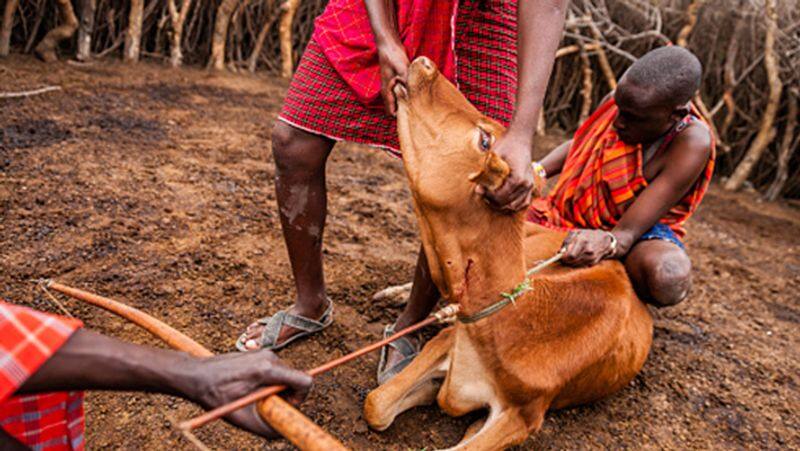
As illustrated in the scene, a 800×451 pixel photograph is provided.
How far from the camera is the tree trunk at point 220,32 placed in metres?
7.80

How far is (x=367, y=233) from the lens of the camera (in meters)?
3.97

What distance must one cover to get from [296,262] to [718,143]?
6.68m

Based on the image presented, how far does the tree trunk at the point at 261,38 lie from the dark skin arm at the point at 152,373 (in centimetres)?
767

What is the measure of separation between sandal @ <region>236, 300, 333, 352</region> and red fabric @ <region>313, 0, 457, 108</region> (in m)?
1.01

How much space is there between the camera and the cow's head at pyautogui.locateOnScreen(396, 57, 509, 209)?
1922 millimetres

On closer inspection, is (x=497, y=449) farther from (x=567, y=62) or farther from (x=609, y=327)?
(x=567, y=62)

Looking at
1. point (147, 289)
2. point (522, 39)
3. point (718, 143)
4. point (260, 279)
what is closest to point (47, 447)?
point (147, 289)

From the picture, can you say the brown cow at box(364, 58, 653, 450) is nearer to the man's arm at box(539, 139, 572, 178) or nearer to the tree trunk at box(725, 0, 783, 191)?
the man's arm at box(539, 139, 572, 178)

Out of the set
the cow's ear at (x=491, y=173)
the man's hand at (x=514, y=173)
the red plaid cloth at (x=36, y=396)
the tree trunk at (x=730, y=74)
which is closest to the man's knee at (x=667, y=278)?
the man's hand at (x=514, y=173)

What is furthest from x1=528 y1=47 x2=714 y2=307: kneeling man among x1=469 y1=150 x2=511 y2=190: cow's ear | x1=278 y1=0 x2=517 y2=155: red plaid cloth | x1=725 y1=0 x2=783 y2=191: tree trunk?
x1=725 y1=0 x2=783 y2=191: tree trunk

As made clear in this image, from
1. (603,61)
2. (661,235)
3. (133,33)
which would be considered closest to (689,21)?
(603,61)

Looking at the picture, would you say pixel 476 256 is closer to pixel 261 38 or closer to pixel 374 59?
pixel 374 59

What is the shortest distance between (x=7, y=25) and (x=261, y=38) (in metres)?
3.19

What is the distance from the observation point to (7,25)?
6035 mm
